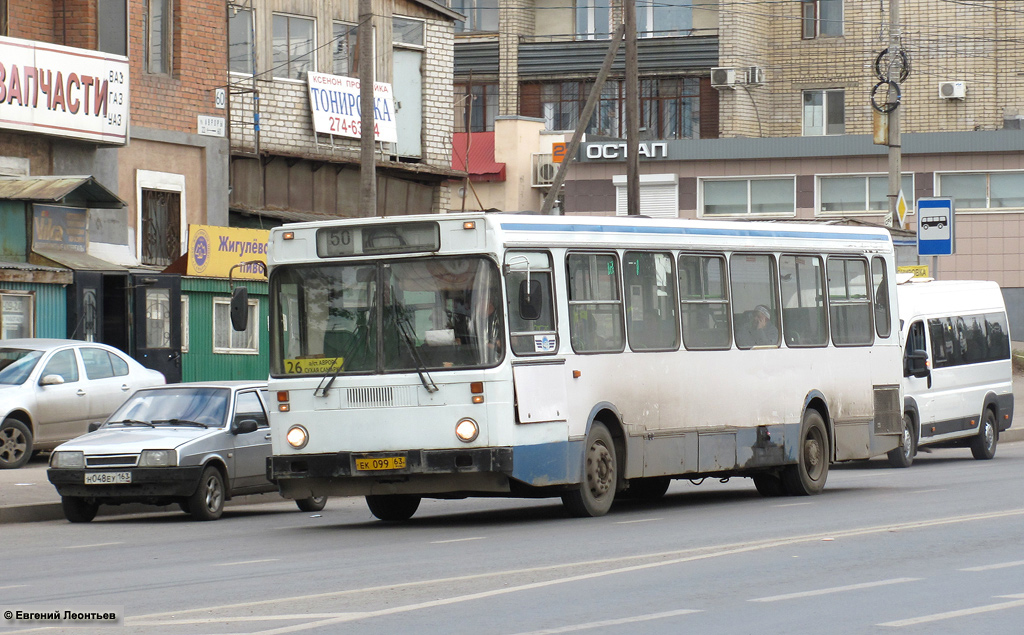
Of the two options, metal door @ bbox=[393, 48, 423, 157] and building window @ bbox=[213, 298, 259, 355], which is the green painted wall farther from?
metal door @ bbox=[393, 48, 423, 157]

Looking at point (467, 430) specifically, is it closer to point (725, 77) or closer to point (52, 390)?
point (52, 390)

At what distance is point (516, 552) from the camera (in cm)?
1235

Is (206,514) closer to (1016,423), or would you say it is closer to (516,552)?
(516,552)

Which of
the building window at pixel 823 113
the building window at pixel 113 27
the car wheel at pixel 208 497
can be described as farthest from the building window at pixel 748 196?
the car wheel at pixel 208 497

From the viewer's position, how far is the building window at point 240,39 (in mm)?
35625

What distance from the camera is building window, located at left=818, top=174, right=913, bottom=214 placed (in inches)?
1957

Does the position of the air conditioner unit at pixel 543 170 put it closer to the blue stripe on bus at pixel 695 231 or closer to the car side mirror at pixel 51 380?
the car side mirror at pixel 51 380

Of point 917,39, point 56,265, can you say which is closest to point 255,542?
point 56,265

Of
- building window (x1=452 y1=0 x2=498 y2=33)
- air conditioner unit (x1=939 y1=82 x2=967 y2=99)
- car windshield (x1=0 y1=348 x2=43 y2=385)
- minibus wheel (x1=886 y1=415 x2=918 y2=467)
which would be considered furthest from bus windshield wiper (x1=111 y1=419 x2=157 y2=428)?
building window (x1=452 y1=0 x2=498 y2=33)

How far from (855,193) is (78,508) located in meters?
36.6

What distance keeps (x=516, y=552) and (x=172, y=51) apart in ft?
73.7

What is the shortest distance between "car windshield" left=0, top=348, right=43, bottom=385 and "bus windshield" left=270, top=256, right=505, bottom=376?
8.04 metres

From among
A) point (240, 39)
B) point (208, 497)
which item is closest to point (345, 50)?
point (240, 39)

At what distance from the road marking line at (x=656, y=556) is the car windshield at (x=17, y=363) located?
40.4 feet
